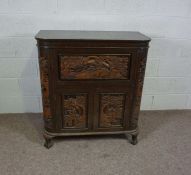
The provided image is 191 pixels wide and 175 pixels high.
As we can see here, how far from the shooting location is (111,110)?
1674mm

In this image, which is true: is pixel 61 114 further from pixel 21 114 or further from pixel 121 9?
pixel 121 9

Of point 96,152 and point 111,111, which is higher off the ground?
point 111,111

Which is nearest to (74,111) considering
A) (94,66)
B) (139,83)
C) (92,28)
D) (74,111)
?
(74,111)

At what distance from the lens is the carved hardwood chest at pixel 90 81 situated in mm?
1450

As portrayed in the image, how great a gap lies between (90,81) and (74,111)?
280 millimetres

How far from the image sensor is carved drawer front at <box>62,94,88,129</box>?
1.60m

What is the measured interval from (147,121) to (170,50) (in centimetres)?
75

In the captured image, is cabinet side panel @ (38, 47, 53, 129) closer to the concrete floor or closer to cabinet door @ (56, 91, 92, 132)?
cabinet door @ (56, 91, 92, 132)

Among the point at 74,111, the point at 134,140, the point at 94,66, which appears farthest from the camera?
the point at 134,140

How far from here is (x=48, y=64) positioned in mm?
1464

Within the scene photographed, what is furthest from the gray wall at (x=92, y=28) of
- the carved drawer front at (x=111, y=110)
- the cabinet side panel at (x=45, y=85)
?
the carved drawer front at (x=111, y=110)

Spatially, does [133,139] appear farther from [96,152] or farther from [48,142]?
[48,142]

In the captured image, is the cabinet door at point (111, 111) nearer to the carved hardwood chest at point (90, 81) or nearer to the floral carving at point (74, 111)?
the carved hardwood chest at point (90, 81)

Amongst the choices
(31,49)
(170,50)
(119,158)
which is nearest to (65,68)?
(31,49)
